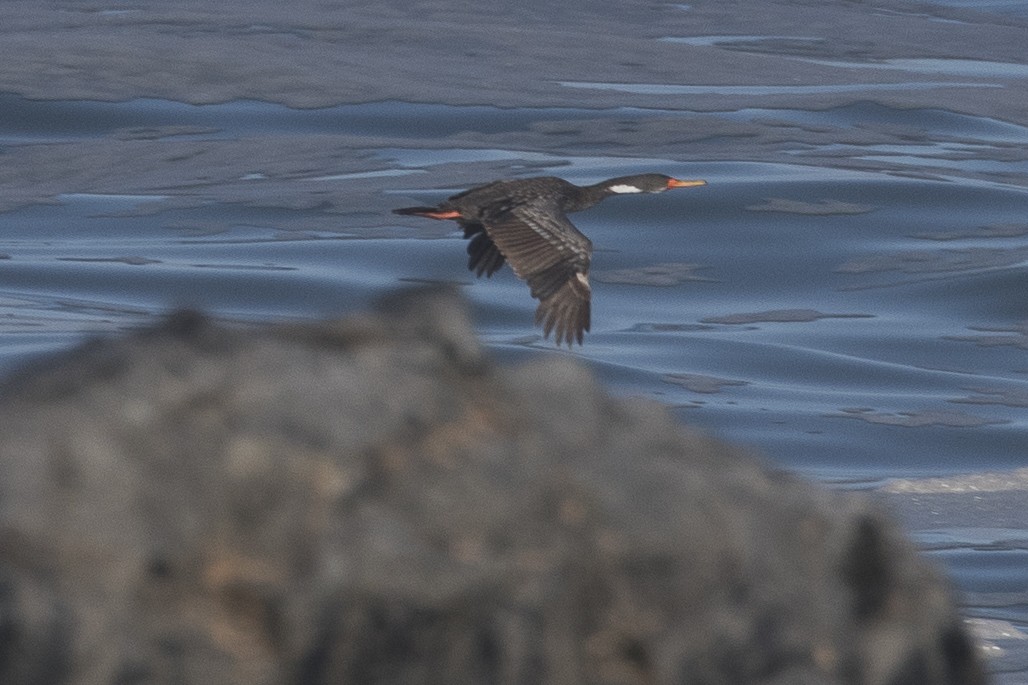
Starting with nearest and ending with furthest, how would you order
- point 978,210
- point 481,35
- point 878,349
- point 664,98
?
point 878,349 < point 978,210 < point 664,98 < point 481,35

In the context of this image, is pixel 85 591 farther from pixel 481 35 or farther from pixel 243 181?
pixel 481 35

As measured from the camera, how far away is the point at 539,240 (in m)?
8.91

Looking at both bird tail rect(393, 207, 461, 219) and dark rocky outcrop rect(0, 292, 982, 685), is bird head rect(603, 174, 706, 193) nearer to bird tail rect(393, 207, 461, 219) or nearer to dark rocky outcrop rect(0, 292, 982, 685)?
bird tail rect(393, 207, 461, 219)

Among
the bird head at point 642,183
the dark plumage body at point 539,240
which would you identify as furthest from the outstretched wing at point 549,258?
the bird head at point 642,183

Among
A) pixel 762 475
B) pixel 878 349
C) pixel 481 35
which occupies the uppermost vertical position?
pixel 762 475

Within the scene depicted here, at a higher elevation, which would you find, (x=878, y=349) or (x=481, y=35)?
(x=481, y=35)

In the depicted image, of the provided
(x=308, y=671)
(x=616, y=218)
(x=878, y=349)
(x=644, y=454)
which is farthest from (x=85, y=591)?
(x=616, y=218)

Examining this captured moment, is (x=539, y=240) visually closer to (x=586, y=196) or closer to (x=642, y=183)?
(x=586, y=196)

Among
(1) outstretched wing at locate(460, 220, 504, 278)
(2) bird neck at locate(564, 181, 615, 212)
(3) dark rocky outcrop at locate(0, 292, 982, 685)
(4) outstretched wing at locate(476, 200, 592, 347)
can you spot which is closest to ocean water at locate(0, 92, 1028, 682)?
(2) bird neck at locate(564, 181, 615, 212)

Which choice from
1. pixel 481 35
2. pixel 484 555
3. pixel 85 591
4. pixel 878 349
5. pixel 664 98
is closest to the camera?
pixel 85 591

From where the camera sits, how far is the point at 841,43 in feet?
81.8

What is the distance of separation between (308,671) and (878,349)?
517 inches

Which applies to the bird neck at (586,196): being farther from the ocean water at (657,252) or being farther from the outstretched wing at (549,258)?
the ocean water at (657,252)

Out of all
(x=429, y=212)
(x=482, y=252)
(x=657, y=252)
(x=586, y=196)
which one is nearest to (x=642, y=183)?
(x=586, y=196)
